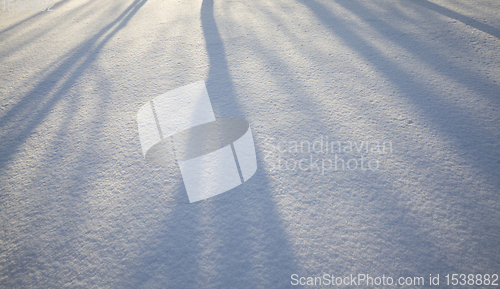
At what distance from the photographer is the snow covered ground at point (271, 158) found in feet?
6.52

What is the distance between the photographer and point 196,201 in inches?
93.6

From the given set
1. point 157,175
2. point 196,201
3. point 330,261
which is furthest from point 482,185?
point 157,175

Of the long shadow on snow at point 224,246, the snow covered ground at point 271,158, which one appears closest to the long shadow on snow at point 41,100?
the snow covered ground at point 271,158

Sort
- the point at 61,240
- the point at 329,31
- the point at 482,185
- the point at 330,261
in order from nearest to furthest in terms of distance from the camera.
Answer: the point at 330,261
the point at 61,240
the point at 482,185
the point at 329,31

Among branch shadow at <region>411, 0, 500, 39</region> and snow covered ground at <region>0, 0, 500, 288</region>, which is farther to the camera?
branch shadow at <region>411, 0, 500, 39</region>

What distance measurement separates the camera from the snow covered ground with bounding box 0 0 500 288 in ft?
6.52

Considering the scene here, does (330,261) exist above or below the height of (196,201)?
below

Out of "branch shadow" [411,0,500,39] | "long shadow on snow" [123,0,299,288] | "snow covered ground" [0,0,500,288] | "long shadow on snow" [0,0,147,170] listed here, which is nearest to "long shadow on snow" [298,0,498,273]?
"snow covered ground" [0,0,500,288]

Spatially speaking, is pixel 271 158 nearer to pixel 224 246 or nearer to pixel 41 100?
pixel 224 246

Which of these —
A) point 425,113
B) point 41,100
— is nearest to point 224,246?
point 425,113

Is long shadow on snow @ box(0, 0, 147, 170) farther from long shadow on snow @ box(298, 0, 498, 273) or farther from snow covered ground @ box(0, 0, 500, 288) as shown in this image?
long shadow on snow @ box(298, 0, 498, 273)

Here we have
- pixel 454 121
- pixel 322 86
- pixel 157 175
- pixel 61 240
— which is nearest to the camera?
pixel 61 240

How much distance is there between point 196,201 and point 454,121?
9.38 feet

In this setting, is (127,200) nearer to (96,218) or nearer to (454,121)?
(96,218)
